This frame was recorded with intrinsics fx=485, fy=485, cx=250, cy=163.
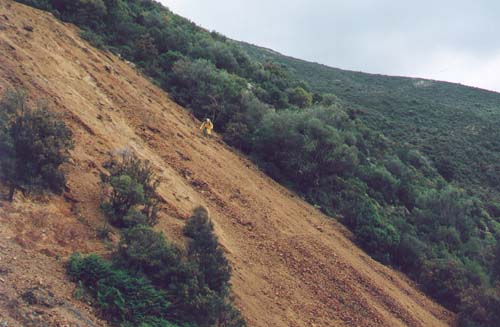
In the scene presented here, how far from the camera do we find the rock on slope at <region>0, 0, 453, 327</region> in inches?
310

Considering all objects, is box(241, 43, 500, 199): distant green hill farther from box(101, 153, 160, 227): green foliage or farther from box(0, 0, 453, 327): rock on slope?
box(101, 153, 160, 227): green foliage

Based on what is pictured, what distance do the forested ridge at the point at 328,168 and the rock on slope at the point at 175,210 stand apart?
0.92 meters

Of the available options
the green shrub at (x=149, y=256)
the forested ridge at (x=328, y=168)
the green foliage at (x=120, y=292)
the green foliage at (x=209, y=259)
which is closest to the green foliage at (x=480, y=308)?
the forested ridge at (x=328, y=168)

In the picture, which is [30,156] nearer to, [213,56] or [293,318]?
[293,318]

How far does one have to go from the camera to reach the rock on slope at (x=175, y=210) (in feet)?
25.8

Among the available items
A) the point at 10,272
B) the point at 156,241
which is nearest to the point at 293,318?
the point at 156,241

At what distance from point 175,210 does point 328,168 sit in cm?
965

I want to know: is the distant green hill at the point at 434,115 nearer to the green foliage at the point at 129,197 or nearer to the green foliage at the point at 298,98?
the green foliage at the point at 298,98

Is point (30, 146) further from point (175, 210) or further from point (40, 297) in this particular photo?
point (175, 210)

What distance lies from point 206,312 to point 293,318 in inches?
123

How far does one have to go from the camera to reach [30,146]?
8344mm

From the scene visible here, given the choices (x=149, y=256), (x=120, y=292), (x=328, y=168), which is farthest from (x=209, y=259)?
(x=328, y=168)

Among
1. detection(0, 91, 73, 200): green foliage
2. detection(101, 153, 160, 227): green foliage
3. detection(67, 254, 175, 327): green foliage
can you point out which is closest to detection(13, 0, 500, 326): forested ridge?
detection(101, 153, 160, 227): green foliage

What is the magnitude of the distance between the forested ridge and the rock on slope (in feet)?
3.03
